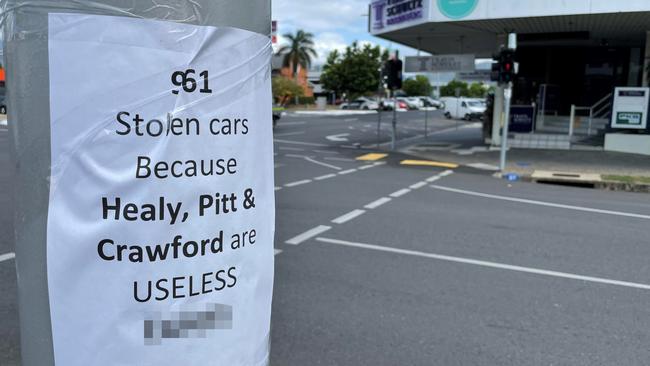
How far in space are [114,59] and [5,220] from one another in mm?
7141

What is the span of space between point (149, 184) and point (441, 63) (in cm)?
2021

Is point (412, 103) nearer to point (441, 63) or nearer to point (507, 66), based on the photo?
point (441, 63)

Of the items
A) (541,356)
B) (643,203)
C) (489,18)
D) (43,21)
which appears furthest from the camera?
(489,18)

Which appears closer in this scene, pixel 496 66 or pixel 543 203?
pixel 543 203

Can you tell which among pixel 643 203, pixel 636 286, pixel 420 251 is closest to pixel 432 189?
pixel 643 203

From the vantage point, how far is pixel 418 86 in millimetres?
83750

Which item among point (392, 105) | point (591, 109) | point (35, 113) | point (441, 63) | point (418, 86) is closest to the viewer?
point (35, 113)

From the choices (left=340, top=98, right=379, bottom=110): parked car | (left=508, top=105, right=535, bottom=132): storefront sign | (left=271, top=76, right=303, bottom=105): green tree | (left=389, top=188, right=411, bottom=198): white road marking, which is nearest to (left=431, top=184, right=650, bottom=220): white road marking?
(left=389, top=188, right=411, bottom=198): white road marking

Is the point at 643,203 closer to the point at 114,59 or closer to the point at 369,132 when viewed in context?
the point at 114,59

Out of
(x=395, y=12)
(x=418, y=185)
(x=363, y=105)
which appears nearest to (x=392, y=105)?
(x=363, y=105)

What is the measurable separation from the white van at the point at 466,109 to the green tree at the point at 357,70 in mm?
25279

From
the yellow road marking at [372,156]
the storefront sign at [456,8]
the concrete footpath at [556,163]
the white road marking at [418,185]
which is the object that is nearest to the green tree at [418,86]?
the concrete footpath at [556,163]

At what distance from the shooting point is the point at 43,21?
4.91ft

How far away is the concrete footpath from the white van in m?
18.8
